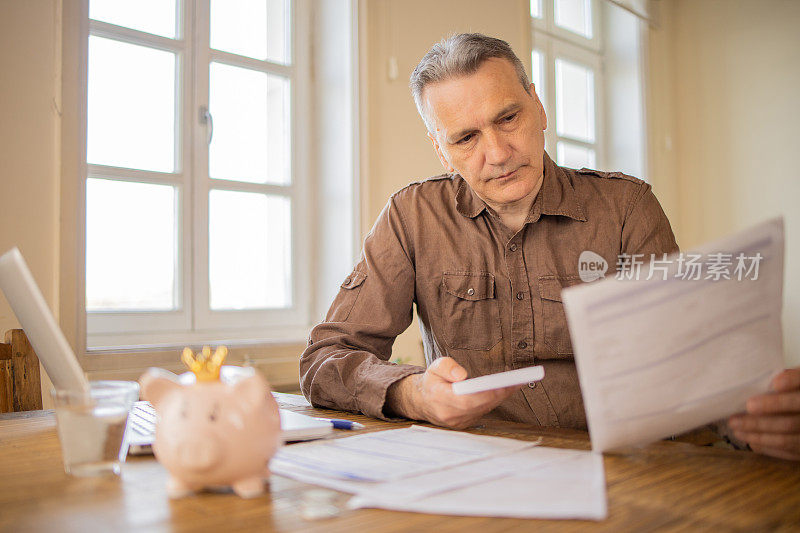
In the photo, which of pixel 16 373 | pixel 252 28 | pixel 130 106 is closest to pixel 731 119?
pixel 252 28

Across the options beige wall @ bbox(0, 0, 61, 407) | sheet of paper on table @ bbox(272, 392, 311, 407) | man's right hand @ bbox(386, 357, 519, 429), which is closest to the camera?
man's right hand @ bbox(386, 357, 519, 429)

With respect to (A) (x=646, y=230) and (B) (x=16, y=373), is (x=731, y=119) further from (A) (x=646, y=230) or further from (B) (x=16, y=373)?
(B) (x=16, y=373)

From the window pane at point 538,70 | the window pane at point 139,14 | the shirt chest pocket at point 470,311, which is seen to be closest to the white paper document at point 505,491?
the shirt chest pocket at point 470,311

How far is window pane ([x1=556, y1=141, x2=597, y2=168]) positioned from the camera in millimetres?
4258

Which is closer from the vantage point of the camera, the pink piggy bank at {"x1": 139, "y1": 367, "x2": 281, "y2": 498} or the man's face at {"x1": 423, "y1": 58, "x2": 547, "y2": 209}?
the pink piggy bank at {"x1": 139, "y1": 367, "x2": 281, "y2": 498}

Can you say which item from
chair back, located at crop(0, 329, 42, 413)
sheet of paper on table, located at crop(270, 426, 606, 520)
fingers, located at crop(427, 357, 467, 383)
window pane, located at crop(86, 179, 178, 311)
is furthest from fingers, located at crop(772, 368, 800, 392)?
window pane, located at crop(86, 179, 178, 311)

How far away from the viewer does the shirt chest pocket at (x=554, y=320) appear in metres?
1.39

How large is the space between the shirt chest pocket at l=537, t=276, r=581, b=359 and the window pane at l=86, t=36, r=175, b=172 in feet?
5.37

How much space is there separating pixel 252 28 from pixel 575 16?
256cm

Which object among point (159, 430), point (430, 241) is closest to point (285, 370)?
point (430, 241)

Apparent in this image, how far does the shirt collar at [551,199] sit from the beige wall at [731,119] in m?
3.29

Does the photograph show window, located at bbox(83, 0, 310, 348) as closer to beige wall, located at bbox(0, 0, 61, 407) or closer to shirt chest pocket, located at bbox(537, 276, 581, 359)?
beige wall, located at bbox(0, 0, 61, 407)

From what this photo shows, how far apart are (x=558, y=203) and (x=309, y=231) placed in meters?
1.58

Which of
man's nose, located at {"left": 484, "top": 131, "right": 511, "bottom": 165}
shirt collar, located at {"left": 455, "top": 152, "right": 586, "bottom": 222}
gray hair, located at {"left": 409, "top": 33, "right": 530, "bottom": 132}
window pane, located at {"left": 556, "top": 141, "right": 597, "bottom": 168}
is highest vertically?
window pane, located at {"left": 556, "top": 141, "right": 597, "bottom": 168}
